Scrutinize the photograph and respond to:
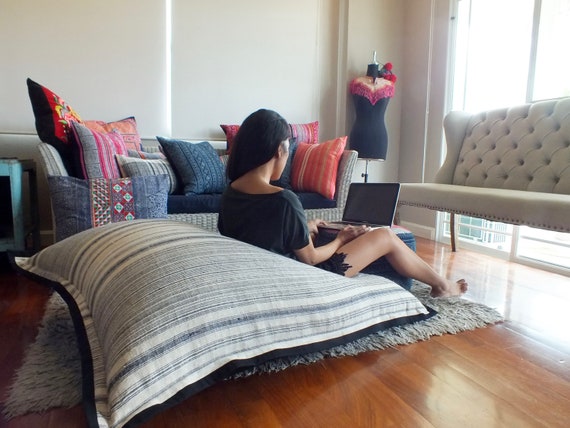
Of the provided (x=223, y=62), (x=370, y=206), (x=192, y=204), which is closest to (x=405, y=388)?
(x=370, y=206)

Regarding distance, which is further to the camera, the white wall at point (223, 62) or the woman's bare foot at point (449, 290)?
the white wall at point (223, 62)

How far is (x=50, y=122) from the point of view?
6.95ft

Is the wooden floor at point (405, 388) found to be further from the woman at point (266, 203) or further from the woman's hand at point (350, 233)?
the woman's hand at point (350, 233)

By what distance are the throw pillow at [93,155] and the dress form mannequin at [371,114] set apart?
6.57 ft

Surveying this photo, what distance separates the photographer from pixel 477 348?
4.36 feet

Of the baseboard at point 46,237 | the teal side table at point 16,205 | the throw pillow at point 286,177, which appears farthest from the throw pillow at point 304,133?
the baseboard at point 46,237

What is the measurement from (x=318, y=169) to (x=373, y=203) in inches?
30.5

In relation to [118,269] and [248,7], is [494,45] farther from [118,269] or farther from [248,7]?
[118,269]

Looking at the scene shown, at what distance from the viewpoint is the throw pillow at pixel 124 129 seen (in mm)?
2531

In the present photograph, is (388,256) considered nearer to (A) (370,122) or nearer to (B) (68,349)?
(B) (68,349)

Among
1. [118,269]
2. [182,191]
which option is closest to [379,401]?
[118,269]

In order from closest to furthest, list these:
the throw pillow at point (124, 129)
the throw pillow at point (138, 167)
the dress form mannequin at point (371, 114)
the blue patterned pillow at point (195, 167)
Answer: the throw pillow at point (138, 167)
the blue patterned pillow at point (195, 167)
the throw pillow at point (124, 129)
the dress form mannequin at point (371, 114)

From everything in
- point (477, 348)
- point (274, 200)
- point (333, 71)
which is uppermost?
point (333, 71)

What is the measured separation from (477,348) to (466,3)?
2991mm
